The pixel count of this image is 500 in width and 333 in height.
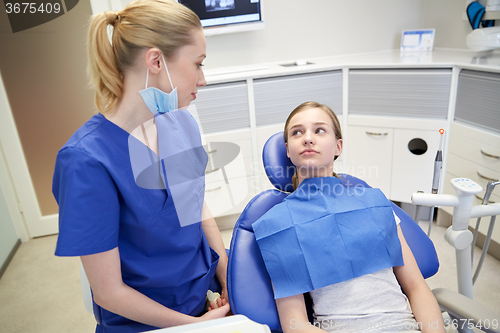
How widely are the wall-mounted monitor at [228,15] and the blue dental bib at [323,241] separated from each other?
1644mm

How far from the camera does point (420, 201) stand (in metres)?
0.99

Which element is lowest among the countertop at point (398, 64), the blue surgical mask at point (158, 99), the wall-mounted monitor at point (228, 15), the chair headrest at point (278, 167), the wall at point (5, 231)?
the wall at point (5, 231)

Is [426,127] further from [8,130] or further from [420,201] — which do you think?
[8,130]

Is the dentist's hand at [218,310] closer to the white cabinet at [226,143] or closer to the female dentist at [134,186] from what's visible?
the female dentist at [134,186]

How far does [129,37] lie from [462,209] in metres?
0.98

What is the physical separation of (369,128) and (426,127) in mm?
328

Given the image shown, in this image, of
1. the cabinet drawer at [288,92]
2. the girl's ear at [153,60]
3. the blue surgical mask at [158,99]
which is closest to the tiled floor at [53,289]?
the cabinet drawer at [288,92]

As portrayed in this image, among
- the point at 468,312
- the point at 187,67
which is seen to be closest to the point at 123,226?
the point at 187,67

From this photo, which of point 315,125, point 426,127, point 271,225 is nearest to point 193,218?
point 271,225

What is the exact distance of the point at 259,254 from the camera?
0.98 m

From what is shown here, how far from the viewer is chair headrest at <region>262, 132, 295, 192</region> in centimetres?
112

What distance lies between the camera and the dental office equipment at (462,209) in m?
0.98

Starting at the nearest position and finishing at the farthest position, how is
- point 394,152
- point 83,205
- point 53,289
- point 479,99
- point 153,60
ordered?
point 83,205 < point 153,60 < point 479,99 < point 53,289 < point 394,152

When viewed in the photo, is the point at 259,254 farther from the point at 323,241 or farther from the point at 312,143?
the point at 312,143
